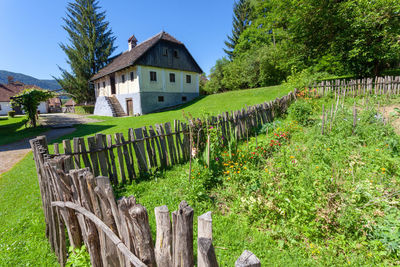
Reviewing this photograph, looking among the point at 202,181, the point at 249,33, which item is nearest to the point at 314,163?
the point at 202,181

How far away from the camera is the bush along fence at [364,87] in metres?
9.37

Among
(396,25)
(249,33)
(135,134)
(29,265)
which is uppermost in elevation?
(249,33)

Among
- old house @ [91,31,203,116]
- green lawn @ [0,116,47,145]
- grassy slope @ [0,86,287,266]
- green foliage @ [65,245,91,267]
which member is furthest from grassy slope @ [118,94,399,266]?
old house @ [91,31,203,116]

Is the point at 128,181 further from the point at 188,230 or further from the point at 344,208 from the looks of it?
the point at 344,208

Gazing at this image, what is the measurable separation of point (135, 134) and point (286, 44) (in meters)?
16.6

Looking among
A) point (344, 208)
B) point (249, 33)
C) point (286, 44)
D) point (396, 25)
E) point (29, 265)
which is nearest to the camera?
point (29, 265)

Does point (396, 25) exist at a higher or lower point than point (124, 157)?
higher

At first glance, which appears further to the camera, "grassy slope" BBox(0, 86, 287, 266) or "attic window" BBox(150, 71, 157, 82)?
"attic window" BBox(150, 71, 157, 82)

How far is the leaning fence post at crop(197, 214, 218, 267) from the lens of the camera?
0.92 m

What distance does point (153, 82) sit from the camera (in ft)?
62.2

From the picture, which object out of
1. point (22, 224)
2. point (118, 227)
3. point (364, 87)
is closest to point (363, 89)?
point (364, 87)

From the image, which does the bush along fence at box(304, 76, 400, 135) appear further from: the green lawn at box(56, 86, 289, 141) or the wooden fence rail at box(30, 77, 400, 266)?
the wooden fence rail at box(30, 77, 400, 266)

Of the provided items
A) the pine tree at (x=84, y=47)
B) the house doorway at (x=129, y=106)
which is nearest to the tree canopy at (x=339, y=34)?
the house doorway at (x=129, y=106)

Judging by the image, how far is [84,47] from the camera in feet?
94.5
